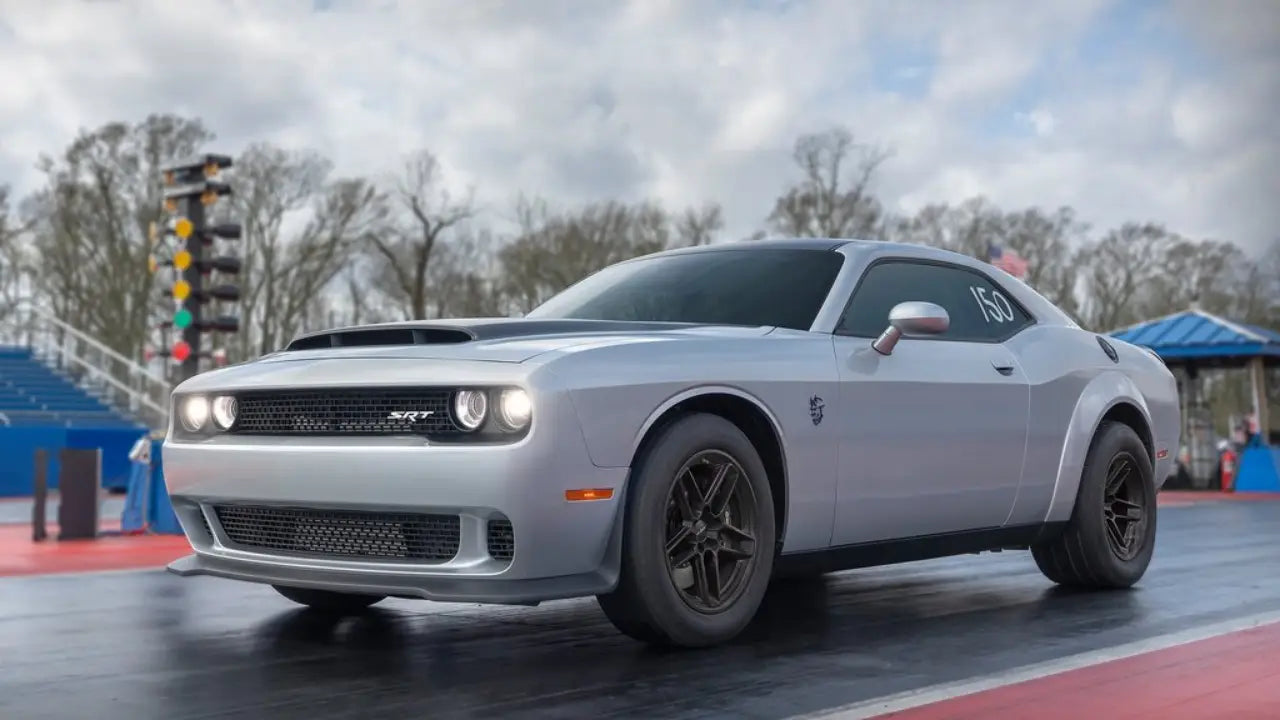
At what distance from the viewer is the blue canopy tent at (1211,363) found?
82.5 feet

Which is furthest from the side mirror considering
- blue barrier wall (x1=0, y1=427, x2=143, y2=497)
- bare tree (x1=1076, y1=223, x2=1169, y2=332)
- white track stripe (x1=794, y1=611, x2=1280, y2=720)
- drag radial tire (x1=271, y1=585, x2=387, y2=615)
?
bare tree (x1=1076, y1=223, x2=1169, y2=332)

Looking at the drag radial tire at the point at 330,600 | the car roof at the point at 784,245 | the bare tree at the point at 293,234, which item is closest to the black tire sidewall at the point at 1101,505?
the car roof at the point at 784,245

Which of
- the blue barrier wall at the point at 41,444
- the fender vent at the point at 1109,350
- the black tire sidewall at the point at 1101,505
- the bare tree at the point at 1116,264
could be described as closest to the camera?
the black tire sidewall at the point at 1101,505

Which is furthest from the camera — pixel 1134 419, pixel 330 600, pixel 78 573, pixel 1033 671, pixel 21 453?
pixel 21 453

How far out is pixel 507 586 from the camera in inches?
172

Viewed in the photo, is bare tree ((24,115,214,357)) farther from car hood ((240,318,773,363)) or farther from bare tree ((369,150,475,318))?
car hood ((240,318,773,363))

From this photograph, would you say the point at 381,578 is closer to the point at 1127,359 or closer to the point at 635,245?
the point at 1127,359

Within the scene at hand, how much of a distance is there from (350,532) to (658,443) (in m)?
1.04

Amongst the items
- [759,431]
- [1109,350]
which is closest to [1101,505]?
[1109,350]

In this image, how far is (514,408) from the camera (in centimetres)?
435

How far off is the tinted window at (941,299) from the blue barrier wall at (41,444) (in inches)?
826

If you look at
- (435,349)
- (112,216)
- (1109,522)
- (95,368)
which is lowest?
(1109,522)

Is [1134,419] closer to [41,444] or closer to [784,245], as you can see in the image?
[784,245]

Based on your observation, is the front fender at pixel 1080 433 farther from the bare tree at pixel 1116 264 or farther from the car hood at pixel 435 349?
the bare tree at pixel 1116 264
